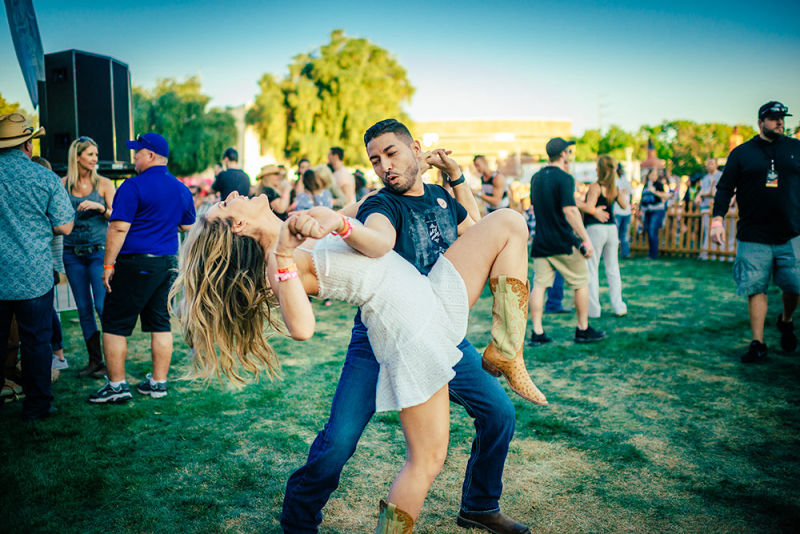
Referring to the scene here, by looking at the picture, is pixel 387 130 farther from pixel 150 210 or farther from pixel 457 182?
pixel 150 210

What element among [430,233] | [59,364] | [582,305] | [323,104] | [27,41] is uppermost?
[323,104]

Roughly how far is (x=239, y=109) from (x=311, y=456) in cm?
5589

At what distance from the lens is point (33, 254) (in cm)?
417

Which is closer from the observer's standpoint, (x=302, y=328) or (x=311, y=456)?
(x=302, y=328)

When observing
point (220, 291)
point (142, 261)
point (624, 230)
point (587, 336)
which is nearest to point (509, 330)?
point (220, 291)

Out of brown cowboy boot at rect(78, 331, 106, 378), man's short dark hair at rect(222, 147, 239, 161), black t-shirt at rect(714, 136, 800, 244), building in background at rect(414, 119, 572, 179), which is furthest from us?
building in background at rect(414, 119, 572, 179)

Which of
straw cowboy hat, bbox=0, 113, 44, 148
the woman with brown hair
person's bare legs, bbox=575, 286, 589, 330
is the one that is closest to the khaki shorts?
person's bare legs, bbox=575, 286, 589, 330

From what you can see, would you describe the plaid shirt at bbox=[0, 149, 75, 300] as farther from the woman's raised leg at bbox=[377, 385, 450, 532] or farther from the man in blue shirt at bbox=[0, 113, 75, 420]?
the woman's raised leg at bbox=[377, 385, 450, 532]

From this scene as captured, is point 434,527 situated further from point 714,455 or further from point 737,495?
point 714,455

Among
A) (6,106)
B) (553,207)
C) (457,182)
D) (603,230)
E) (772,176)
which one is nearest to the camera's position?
(457,182)

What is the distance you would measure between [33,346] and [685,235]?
46.8ft

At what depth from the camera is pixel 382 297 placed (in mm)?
2076

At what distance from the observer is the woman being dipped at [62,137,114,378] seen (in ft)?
17.0

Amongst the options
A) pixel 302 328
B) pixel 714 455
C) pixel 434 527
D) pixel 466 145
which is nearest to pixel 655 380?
pixel 714 455
